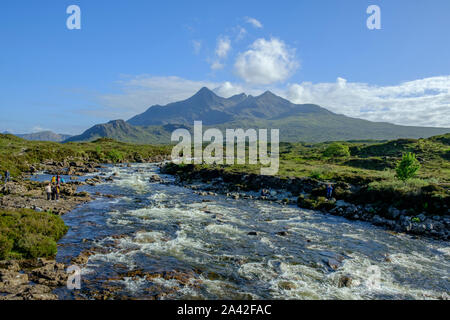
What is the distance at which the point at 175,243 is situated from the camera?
776 inches

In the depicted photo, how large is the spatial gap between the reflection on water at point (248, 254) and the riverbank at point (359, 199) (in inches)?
88.1

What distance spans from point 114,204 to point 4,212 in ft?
40.1

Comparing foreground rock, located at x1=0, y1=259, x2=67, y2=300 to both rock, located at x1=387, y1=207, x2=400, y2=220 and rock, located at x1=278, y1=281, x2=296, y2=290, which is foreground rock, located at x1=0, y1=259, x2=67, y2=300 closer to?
rock, located at x1=278, y1=281, x2=296, y2=290

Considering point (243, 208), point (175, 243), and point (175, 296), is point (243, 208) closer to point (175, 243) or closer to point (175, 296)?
point (175, 243)

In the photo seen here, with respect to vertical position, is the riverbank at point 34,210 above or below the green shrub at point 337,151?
below

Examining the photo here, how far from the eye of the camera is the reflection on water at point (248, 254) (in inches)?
549

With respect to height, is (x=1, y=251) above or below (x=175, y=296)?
above

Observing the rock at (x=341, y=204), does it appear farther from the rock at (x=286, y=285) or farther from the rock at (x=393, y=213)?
the rock at (x=286, y=285)

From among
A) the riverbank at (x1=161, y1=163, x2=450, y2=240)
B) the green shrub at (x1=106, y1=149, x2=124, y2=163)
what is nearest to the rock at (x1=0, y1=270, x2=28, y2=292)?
the riverbank at (x1=161, y1=163, x2=450, y2=240)

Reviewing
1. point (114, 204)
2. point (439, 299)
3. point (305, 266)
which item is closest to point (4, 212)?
point (114, 204)

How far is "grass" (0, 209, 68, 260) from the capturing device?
619 inches

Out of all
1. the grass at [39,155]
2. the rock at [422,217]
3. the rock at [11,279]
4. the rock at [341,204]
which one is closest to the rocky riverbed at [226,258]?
the rock at [11,279]

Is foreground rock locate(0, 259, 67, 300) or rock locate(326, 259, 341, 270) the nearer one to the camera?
foreground rock locate(0, 259, 67, 300)

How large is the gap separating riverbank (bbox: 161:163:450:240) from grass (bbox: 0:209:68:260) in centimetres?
2328
